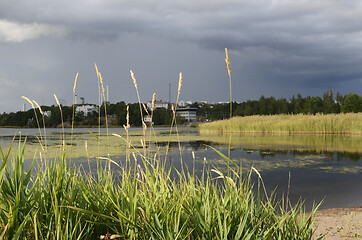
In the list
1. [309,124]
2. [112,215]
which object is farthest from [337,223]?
[309,124]

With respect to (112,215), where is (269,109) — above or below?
above

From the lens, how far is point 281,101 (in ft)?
209

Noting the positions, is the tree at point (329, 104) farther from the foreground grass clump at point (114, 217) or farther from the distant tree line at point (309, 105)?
the foreground grass clump at point (114, 217)

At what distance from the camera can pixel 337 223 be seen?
11.9ft

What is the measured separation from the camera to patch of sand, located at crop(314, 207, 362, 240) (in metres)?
3.34

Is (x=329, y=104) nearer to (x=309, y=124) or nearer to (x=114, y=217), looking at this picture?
(x=309, y=124)

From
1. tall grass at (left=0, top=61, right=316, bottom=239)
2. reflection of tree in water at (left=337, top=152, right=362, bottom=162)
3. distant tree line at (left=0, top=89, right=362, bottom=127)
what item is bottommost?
reflection of tree in water at (left=337, top=152, right=362, bottom=162)

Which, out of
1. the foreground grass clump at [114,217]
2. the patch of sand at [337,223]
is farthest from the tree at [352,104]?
the foreground grass clump at [114,217]

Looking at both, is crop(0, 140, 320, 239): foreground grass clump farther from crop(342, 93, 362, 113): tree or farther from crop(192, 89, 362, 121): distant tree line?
crop(342, 93, 362, 113): tree

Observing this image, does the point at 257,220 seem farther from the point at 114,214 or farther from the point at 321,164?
the point at 321,164

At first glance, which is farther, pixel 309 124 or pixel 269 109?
pixel 269 109

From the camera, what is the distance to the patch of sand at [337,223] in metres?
3.34

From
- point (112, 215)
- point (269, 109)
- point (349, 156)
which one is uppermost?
point (269, 109)

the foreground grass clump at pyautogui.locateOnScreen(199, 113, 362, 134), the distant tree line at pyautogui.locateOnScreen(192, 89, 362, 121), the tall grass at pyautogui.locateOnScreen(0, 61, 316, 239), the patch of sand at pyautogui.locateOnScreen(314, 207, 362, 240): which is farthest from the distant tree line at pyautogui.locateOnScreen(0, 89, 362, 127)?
the tall grass at pyautogui.locateOnScreen(0, 61, 316, 239)
